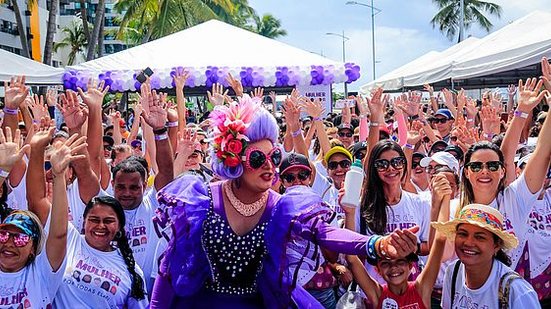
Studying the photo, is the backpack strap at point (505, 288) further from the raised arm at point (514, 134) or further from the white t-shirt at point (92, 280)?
the white t-shirt at point (92, 280)

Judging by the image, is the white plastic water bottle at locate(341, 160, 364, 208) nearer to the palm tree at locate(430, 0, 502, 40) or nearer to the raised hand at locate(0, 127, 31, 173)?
the raised hand at locate(0, 127, 31, 173)

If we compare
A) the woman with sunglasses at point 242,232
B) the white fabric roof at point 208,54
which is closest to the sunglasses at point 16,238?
the woman with sunglasses at point 242,232

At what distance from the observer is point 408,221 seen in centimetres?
388

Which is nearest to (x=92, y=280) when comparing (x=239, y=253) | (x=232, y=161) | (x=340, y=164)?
(x=239, y=253)

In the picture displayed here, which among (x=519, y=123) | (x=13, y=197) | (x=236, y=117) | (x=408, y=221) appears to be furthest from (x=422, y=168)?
(x=13, y=197)

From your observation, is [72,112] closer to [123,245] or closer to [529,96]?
[123,245]

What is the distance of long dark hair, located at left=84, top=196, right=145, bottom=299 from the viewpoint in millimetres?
3643

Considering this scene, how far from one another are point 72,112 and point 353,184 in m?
2.48

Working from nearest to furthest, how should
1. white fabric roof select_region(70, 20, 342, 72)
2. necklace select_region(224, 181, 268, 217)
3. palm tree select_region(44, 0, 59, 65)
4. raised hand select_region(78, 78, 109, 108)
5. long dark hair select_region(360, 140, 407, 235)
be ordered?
necklace select_region(224, 181, 268, 217)
long dark hair select_region(360, 140, 407, 235)
raised hand select_region(78, 78, 109, 108)
white fabric roof select_region(70, 20, 342, 72)
palm tree select_region(44, 0, 59, 65)

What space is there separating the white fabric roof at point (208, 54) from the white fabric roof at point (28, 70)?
0.76m

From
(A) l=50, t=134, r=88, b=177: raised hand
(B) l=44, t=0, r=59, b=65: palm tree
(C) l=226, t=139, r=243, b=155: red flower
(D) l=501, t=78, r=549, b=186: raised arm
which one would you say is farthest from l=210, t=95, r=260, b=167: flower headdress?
(B) l=44, t=0, r=59, b=65: palm tree

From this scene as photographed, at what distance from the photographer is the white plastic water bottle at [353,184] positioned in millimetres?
3096

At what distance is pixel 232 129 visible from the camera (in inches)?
106

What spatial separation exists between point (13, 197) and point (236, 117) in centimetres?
229
